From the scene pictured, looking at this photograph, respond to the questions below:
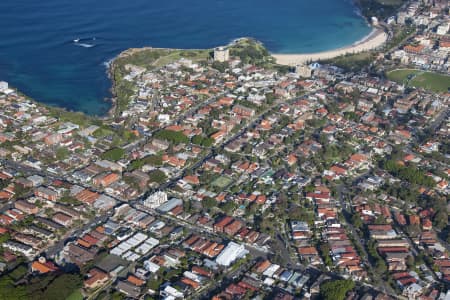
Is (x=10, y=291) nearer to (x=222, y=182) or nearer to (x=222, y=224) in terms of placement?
(x=222, y=224)

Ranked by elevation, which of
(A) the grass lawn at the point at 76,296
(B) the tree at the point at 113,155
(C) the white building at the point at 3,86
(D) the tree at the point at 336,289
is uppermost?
(C) the white building at the point at 3,86

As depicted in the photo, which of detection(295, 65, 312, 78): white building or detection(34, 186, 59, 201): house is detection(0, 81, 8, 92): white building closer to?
detection(34, 186, 59, 201): house

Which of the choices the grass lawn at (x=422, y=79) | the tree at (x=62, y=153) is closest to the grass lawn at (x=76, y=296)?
the tree at (x=62, y=153)

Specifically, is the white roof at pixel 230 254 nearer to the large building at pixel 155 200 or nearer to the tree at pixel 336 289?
the tree at pixel 336 289

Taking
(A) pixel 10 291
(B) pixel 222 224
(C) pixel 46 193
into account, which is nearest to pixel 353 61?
A: (B) pixel 222 224

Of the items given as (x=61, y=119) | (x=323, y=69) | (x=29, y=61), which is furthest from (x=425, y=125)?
(x=29, y=61)
